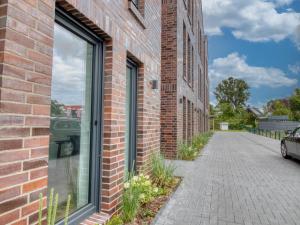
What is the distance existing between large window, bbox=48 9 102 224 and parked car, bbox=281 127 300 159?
824 centimetres

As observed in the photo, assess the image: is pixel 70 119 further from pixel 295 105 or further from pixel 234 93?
pixel 234 93

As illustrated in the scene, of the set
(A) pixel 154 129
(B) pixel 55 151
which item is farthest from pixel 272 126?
(B) pixel 55 151

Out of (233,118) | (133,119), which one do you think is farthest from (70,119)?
(233,118)

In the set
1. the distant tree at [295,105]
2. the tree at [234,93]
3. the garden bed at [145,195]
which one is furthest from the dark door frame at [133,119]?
the tree at [234,93]

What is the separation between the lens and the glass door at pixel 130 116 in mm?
4898

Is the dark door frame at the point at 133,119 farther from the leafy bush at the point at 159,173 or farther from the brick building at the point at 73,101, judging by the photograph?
the leafy bush at the point at 159,173

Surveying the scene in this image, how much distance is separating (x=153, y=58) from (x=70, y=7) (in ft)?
11.2

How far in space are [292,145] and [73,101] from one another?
30.1 feet

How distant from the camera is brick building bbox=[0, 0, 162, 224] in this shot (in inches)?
76.2

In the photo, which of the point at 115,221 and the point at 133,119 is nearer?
the point at 115,221

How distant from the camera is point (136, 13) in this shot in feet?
15.3

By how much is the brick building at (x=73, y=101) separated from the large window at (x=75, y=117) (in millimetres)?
12

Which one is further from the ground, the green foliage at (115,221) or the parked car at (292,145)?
the parked car at (292,145)

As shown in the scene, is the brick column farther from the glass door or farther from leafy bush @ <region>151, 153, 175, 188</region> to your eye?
leafy bush @ <region>151, 153, 175, 188</region>
